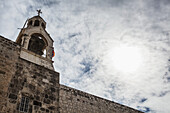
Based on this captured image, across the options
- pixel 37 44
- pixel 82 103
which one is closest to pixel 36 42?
Result: pixel 37 44

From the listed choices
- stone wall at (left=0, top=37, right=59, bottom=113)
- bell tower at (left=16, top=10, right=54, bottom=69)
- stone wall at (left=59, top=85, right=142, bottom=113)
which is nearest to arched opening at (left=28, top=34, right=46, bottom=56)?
bell tower at (left=16, top=10, right=54, bottom=69)

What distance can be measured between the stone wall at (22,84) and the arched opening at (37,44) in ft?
8.67

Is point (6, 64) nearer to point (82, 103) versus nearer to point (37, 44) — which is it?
point (37, 44)

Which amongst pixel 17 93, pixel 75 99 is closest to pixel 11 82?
pixel 17 93

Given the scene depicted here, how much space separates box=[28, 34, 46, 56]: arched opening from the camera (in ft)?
36.3

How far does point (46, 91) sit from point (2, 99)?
215 cm

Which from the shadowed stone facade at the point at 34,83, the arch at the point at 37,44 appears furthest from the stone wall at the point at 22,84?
the arch at the point at 37,44

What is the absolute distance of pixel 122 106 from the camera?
12.9m

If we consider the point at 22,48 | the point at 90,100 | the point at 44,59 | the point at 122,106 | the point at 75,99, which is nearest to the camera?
the point at 22,48

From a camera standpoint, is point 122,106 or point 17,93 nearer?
point 17,93

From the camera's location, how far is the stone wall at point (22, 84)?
678 cm

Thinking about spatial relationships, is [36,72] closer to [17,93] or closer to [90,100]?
[17,93]

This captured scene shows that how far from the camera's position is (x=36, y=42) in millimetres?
11305

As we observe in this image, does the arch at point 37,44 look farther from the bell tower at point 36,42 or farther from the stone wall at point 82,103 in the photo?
the stone wall at point 82,103
